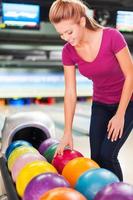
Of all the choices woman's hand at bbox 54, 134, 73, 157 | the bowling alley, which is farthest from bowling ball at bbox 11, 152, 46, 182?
woman's hand at bbox 54, 134, 73, 157

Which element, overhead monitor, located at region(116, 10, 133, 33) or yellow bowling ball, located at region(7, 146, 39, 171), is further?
overhead monitor, located at region(116, 10, 133, 33)

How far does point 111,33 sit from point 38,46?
4.96 metres

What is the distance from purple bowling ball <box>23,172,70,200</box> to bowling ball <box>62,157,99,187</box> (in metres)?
0.20

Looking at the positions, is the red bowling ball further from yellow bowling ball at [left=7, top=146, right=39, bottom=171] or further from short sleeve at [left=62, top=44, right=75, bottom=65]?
short sleeve at [left=62, top=44, right=75, bottom=65]

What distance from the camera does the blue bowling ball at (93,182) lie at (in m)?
1.52

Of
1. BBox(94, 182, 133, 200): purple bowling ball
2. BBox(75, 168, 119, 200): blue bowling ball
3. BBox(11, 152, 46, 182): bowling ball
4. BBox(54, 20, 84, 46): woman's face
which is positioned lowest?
BBox(11, 152, 46, 182): bowling ball

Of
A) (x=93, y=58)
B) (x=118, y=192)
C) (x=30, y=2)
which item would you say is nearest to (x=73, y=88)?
(x=93, y=58)

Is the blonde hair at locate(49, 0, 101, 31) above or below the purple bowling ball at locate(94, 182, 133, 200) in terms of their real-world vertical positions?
above

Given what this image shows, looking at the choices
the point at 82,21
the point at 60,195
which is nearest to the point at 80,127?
the point at 82,21

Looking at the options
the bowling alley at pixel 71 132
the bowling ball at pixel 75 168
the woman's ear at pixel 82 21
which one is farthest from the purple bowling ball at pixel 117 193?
the woman's ear at pixel 82 21

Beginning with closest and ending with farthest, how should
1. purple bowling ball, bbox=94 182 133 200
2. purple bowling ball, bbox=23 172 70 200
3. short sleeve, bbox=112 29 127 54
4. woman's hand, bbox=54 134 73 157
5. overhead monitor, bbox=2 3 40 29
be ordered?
purple bowling ball, bbox=94 182 133 200 < purple bowling ball, bbox=23 172 70 200 < short sleeve, bbox=112 29 127 54 < woman's hand, bbox=54 134 73 157 < overhead monitor, bbox=2 3 40 29

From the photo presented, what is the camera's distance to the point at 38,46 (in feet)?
21.6

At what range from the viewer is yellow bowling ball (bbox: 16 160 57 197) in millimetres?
1665

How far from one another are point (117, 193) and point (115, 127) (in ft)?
1.60
